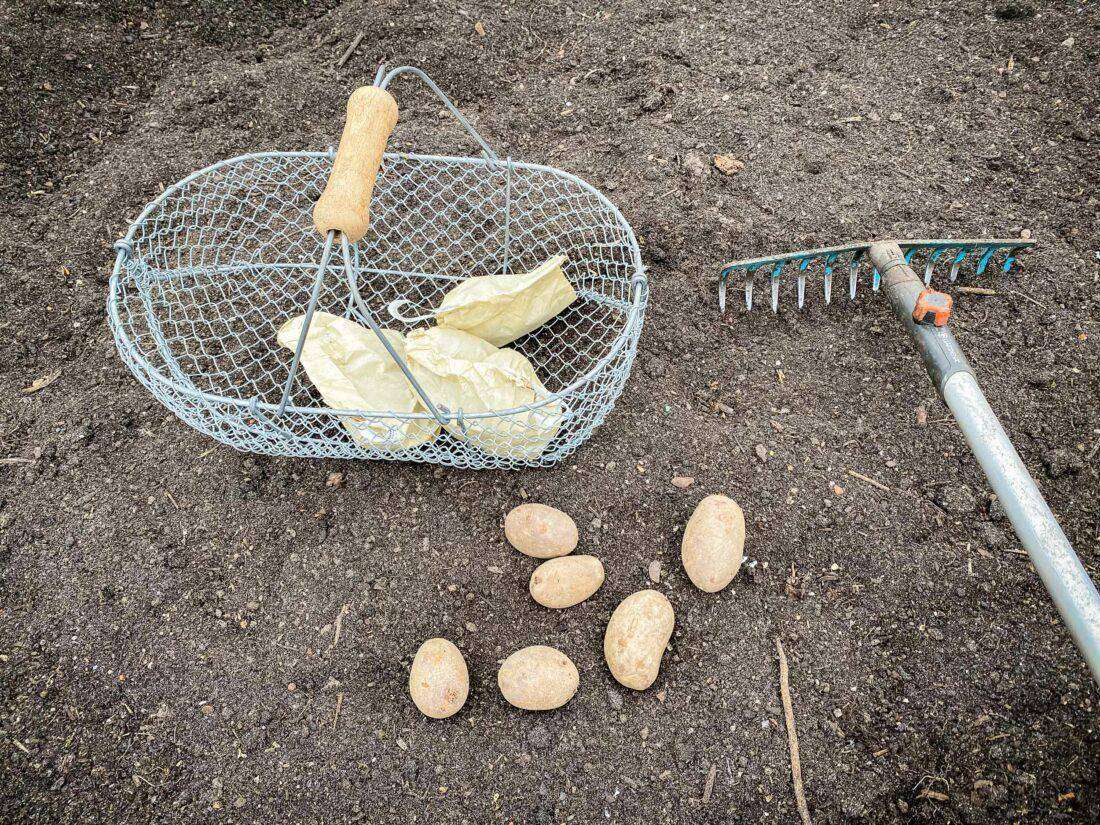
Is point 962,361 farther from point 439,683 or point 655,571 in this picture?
point 439,683

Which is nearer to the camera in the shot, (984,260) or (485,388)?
(485,388)

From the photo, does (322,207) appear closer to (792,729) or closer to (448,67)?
(792,729)

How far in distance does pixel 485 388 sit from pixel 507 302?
0.23m

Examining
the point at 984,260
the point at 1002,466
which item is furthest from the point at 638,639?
the point at 984,260

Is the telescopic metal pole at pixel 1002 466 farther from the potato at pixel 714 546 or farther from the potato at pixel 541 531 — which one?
the potato at pixel 541 531

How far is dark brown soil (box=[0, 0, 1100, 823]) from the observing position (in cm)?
121

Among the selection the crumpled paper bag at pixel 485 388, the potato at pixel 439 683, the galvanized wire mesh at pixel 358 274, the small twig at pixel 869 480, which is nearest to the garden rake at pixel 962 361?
the small twig at pixel 869 480

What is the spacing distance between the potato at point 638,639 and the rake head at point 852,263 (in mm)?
818

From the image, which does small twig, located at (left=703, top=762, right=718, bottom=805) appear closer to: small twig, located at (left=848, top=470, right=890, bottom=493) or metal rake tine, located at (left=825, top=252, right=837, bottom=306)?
small twig, located at (left=848, top=470, right=890, bottom=493)

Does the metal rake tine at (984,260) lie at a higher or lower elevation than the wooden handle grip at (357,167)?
lower

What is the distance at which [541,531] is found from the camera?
1342 millimetres

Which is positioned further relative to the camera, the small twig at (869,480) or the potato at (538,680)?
the small twig at (869,480)

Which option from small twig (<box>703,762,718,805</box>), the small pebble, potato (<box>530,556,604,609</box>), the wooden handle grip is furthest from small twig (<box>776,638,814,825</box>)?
the wooden handle grip

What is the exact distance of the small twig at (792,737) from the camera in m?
1.17
